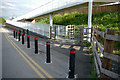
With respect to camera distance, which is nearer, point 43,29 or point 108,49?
point 108,49

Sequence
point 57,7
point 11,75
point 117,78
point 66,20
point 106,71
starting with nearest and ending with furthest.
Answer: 1. point 117,78
2. point 106,71
3. point 11,75
4. point 57,7
5. point 66,20

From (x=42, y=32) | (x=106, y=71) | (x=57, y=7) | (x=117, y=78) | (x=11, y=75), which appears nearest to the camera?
(x=117, y=78)

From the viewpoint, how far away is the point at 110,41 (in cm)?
340

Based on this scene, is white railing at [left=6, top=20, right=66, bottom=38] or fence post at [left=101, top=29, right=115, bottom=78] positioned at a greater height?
white railing at [left=6, top=20, right=66, bottom=38]

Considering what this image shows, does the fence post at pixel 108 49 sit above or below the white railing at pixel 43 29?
below

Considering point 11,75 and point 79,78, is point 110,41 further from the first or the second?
point 11,75

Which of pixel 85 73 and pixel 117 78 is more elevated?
pixel 117 78

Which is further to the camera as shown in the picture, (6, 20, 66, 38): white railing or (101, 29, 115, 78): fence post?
(6, 20, 66, 38): white railing

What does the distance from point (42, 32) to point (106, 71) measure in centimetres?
1802

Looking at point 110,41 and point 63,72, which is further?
point 63,72

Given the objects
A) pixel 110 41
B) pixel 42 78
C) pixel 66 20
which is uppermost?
pixel 66 20

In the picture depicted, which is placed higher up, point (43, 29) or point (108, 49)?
point (43, 29)

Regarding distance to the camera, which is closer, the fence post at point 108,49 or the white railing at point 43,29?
the fence post at point 108,49

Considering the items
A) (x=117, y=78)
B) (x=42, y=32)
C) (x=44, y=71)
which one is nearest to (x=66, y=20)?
(x=42, y=32)
